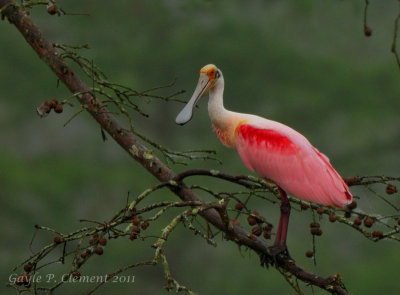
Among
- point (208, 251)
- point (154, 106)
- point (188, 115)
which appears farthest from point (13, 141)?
point (188, 115)

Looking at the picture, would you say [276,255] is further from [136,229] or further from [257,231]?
[136,229]

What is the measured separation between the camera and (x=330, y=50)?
56.8ft

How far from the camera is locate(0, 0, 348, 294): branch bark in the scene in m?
4.02

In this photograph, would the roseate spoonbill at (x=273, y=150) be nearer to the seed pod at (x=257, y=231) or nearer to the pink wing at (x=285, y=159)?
the pink wing at (x=285, y=159)

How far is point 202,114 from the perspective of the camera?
15305 mm

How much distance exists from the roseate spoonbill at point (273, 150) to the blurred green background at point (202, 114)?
8273 millimetres

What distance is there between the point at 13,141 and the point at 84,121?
110cm

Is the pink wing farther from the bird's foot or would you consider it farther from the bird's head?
the bird's foot

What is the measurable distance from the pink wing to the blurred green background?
27.1 ft

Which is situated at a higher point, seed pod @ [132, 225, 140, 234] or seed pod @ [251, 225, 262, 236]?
seed pod @ [251, 225, 262, 236]

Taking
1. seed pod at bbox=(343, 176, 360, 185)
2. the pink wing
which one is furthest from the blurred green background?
seed pod at bbox=(343, 176, 360, 185)

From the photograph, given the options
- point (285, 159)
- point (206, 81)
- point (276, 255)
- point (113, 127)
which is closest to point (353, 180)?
point (276, 255)

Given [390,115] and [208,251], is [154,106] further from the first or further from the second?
[390,115]

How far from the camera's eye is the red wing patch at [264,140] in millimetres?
4879
